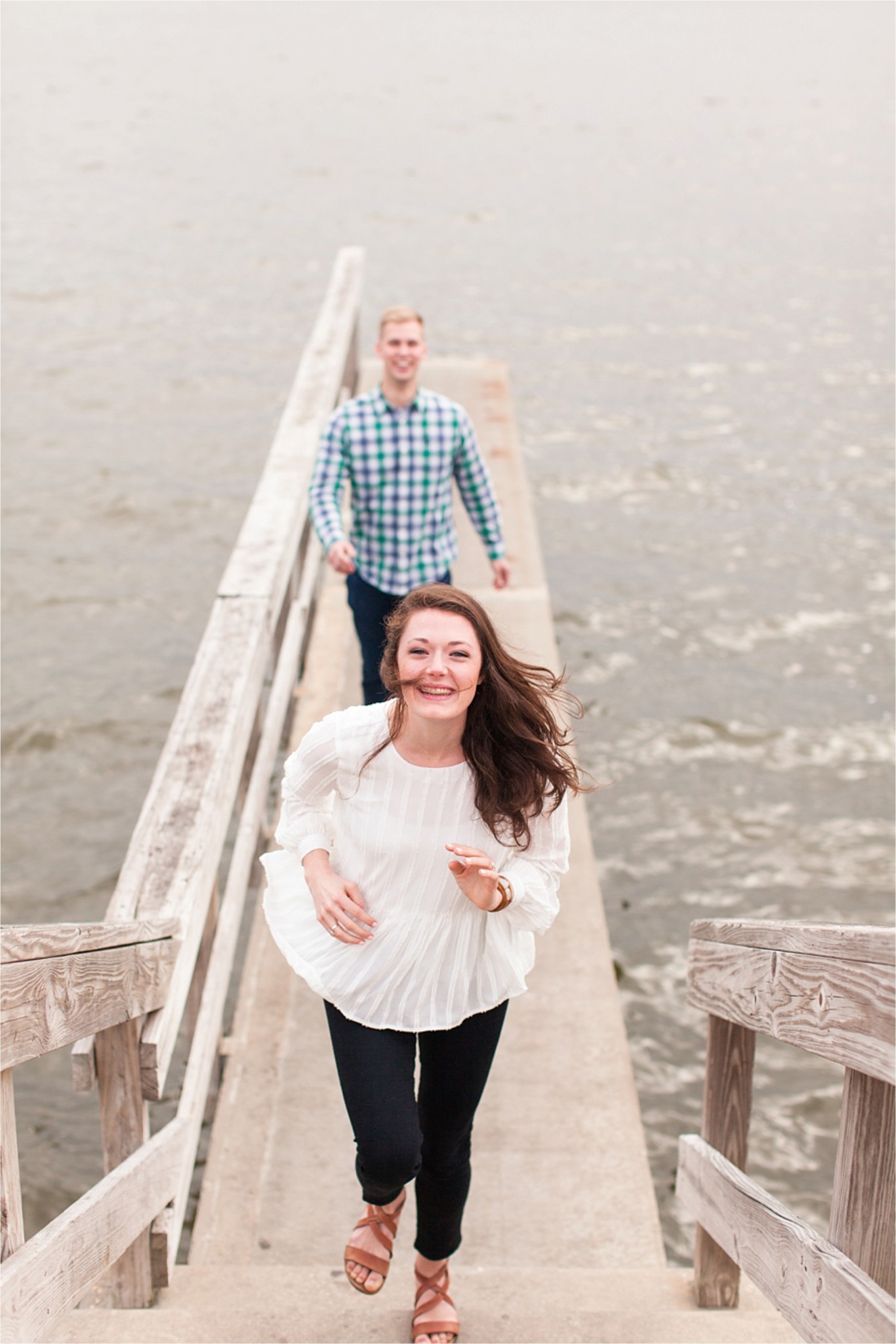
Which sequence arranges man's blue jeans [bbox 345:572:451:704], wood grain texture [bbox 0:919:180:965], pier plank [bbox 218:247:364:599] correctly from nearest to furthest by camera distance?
wood grain texture [bbox 0:919:180:965] → pier plank [bbox 218:247:364:599] → man's blue jeans [bbox 345:572:451:704]

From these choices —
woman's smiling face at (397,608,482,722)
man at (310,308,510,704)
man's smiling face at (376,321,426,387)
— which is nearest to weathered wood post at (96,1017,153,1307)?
woman's smiling face at (397,608,482,722)

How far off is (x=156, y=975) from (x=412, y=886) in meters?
0.67

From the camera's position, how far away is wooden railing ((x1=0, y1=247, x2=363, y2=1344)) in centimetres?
240

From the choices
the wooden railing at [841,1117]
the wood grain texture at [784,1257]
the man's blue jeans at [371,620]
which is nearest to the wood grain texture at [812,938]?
the wooden railing at [841,1117]

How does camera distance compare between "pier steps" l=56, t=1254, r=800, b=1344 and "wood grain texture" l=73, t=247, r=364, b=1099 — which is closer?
"pier steps" l=56, t=1254, r=800, b=1344

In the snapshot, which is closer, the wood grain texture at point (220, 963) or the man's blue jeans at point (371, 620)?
the wood grain texture at point (220, 963)

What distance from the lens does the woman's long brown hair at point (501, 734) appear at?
111 inches

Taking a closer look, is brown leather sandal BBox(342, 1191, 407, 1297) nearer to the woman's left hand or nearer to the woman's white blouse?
the woman's white blouse

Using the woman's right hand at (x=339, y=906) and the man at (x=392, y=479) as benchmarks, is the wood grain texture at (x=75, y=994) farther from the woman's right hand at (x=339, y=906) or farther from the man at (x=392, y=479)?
the man at (x=392, y=479)

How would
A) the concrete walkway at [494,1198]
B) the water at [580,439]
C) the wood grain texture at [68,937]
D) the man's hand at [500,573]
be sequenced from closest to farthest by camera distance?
the wood grain texture at [68,937] → the concrete walkway at [494,1198] → the man's hand at [500,573] → the water at [580,439]

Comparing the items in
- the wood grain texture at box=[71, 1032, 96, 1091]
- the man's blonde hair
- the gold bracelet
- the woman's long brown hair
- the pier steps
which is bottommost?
the pier steps

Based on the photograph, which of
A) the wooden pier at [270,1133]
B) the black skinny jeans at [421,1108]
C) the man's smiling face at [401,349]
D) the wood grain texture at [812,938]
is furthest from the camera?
the man's smiling face at [401,349]

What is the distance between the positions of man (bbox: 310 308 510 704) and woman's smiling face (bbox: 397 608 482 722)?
227 centimetres

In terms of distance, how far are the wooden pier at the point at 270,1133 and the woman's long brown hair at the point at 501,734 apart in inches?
23.8
